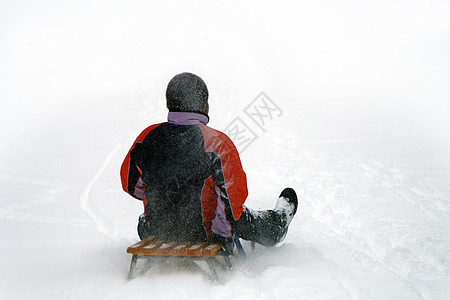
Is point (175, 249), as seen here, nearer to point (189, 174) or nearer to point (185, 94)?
point (189, 174)

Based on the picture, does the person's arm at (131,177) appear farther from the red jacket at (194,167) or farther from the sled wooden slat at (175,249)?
the sled wooden slat at (175,249)

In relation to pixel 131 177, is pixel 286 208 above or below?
below

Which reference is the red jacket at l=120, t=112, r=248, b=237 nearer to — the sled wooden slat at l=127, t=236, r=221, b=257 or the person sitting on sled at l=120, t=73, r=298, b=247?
the person sitting on sled at l=120, t=73, r=298, b=247

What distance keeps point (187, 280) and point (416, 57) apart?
15.2 m

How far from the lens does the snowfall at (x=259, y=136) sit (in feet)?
9.86

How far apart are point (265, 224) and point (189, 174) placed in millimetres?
747

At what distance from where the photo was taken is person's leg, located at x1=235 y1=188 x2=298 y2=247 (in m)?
2.99

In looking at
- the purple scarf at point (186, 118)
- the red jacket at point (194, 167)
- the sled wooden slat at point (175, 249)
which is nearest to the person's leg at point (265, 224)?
the red jacket at point (194, 167)

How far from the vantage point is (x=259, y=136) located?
28.2 ft

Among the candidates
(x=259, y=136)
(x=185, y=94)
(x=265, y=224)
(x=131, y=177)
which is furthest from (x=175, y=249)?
(x=259, y=136)

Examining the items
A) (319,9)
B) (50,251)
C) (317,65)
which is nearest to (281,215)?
(50,251)

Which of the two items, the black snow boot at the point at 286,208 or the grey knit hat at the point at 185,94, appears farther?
the black snow boot at the point at 286,208

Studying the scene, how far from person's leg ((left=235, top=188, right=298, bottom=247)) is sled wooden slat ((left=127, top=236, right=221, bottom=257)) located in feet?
1.00

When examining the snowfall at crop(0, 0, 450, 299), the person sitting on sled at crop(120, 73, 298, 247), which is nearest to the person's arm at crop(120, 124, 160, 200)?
the person sitting on sled at crop(120, 73, 298, 247)
